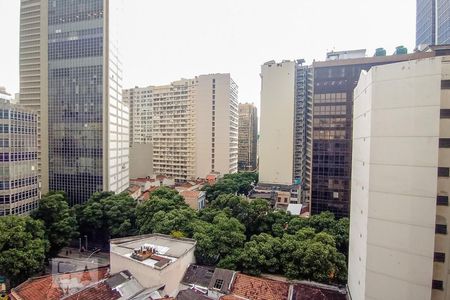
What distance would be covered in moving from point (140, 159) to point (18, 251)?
173ft

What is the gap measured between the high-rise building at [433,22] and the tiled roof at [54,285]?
70.9 meters

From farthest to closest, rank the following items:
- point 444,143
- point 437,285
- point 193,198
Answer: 1. point 193,198
2. point 437,285
3. point 444,143

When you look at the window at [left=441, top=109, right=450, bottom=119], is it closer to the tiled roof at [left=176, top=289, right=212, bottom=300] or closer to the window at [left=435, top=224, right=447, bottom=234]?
the window at [left=435, top=224, right=447, bottom=234]

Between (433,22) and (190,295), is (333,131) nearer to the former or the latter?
(190,295)

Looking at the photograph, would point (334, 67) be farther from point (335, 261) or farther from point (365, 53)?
point (335, 261)

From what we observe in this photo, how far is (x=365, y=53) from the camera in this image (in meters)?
49.3

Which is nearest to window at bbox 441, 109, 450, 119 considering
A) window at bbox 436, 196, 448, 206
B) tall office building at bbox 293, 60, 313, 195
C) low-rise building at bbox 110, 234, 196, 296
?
window at bbox 436, 196, 448, 206

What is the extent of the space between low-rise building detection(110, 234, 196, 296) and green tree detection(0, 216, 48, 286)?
27.1 ft

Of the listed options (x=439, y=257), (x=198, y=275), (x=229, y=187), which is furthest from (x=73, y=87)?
(x=439, y=257)

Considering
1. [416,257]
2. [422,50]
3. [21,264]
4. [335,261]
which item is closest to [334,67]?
[422,50]

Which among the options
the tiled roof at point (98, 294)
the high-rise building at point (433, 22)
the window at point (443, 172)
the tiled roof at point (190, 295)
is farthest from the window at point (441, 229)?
the high-rise building at point (433, 22)

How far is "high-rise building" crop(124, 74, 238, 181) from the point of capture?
81.9 meters

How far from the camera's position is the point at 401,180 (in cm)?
1611

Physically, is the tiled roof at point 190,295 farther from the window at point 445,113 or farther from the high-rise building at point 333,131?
the high-rise building at point 333,131
